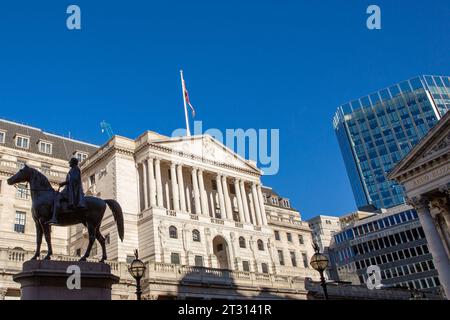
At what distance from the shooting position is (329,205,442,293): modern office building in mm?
84500

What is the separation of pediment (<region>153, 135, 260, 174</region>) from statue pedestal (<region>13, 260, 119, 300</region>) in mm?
44657

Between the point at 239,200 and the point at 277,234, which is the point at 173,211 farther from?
the point at 277,234

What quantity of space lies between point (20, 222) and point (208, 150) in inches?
1059

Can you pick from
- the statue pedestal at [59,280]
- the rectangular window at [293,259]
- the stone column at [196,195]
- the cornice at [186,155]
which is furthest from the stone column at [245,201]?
the statue pedestal at [59,280]

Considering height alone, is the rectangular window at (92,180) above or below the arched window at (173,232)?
above

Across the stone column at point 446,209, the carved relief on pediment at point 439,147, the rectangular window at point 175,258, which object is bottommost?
the stone column at point 446,209

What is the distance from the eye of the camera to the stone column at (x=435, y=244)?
3934cm

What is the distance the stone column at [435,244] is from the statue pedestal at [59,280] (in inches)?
1342

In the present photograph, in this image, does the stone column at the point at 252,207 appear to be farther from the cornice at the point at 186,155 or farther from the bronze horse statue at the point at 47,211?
the bronze horse statue at the point at 47,211

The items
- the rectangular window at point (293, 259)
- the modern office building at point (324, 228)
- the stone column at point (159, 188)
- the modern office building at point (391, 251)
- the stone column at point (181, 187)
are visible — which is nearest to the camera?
the stone column at point (159, 188)

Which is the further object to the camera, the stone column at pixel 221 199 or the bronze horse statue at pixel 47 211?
the stone column at pixel 221 199

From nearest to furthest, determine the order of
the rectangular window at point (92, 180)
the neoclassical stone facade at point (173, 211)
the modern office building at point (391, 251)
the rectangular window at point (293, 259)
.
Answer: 1. the neoclassical stone facade at point (173, 211)
2. the rectangular window at point (92, 180)
3. the rectangular window at point (293, 259)
4. the modern office building at point (391, 251)

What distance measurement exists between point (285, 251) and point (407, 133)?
107 metres
